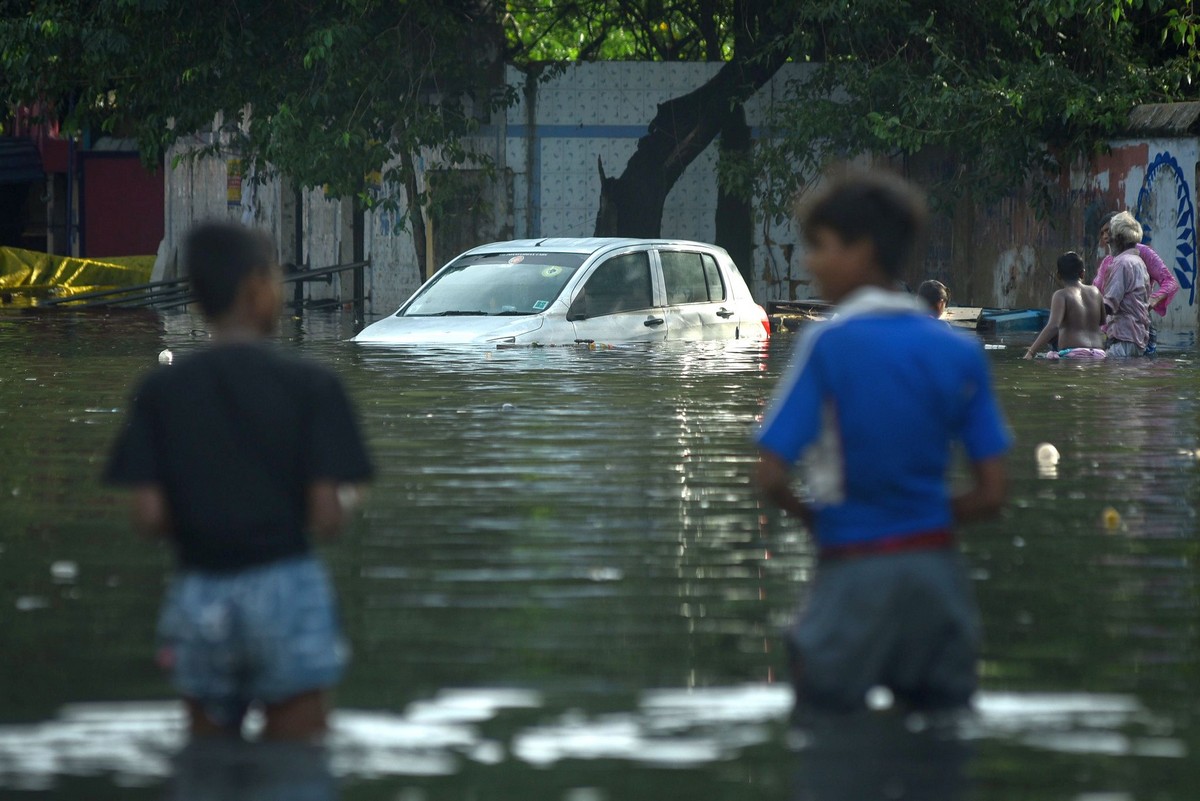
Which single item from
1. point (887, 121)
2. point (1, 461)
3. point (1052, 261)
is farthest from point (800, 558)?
point (1052, 261)

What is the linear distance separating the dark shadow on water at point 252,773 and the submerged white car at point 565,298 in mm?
12231

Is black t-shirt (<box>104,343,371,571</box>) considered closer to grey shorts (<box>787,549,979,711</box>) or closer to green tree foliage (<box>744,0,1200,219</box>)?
grey shorts (<box>787,549,979,711</box>)

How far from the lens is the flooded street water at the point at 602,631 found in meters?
5.08

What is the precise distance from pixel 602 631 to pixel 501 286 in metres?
11.5

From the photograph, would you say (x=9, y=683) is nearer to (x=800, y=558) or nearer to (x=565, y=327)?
(x=800, y=558)

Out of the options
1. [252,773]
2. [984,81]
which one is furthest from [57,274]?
[252,773]

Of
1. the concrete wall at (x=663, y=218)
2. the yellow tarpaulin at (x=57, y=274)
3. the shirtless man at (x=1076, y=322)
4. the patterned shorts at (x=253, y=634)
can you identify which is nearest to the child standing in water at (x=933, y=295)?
the shirtless man at (x=1076, y=322)

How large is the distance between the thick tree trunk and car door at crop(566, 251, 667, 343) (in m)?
9.44

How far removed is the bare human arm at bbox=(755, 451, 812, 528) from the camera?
4.66 metres

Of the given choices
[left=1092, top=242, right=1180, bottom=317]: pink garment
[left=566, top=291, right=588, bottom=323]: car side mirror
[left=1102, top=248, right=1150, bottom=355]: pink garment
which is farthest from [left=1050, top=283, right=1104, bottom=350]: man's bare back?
[left=566, top=291, right=588, bottom=323]: car side mirror

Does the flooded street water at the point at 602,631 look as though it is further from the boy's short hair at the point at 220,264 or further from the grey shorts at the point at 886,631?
the boy's short hair at the point at 220,264

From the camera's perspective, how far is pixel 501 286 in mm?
18141

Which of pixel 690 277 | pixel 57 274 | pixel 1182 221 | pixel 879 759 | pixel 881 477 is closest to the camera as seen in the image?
pixel 881 477

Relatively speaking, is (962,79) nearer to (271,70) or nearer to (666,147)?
(666,147)
